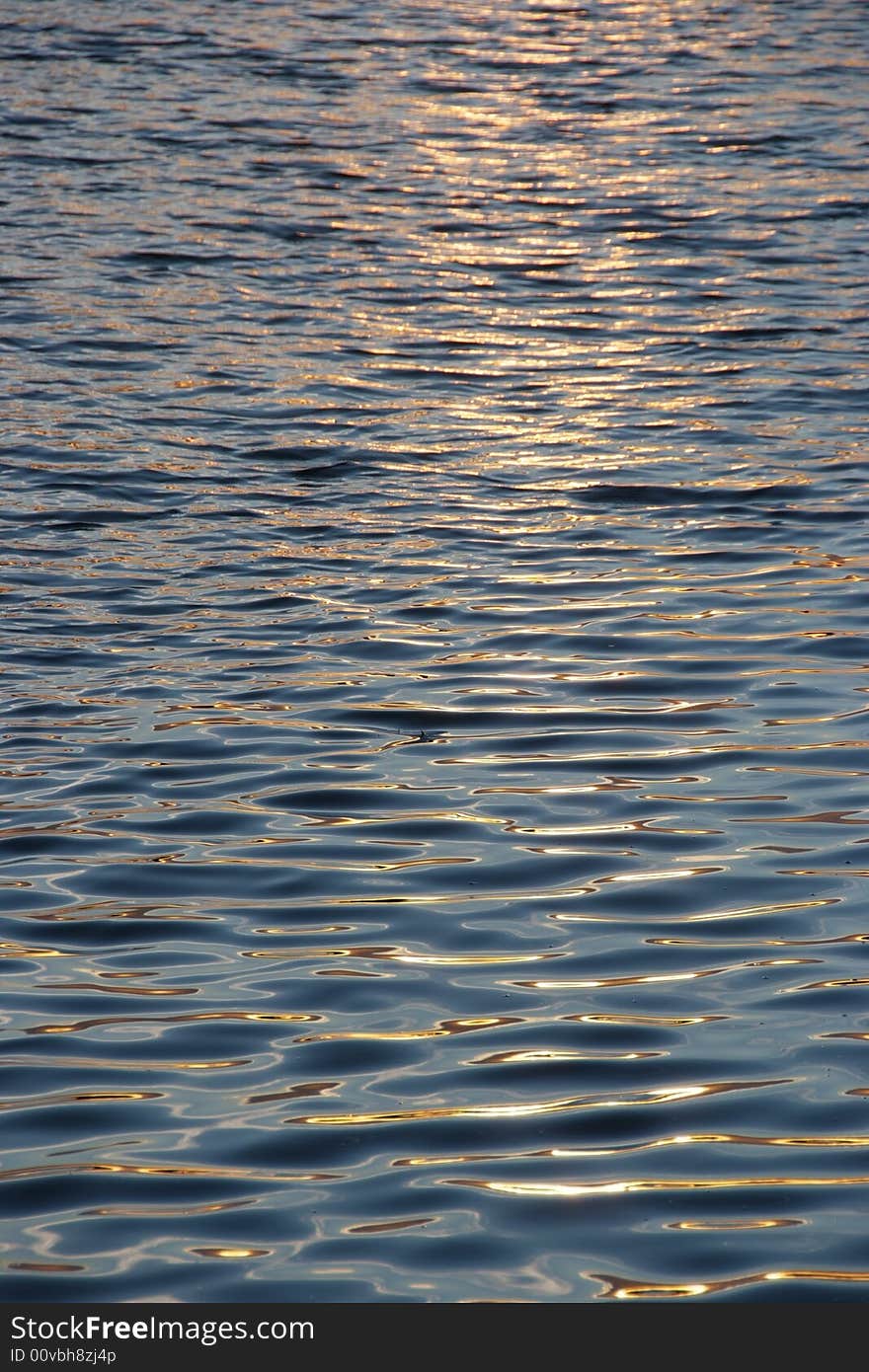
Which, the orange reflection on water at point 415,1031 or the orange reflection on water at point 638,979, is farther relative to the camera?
the orange reflection on water at point 638,979

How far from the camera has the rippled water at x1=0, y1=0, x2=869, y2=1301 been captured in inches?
174

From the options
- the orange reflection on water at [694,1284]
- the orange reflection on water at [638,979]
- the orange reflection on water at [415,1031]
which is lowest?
the orange reflection on water at [694,1284]

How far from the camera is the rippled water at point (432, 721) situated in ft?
14.5

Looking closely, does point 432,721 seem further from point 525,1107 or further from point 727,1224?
point 727,1224

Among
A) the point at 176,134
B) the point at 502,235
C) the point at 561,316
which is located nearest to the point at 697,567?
the point at 561,316

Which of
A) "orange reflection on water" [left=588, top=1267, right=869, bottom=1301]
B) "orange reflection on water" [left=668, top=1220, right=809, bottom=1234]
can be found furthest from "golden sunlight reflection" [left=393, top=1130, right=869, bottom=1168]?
"orange reflection on water" [left=588, top=1267, right=869, bottom=1301]

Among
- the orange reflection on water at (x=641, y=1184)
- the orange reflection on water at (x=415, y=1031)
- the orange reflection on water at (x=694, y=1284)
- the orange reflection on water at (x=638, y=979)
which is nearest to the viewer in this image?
the orange reflection on water at (x=694, y=1284)

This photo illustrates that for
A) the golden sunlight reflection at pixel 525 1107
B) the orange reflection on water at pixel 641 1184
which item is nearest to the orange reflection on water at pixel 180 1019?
the golden sunlight reflection at pixel 525 1107

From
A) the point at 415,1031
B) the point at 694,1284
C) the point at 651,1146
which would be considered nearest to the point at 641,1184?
the point at 651,1146

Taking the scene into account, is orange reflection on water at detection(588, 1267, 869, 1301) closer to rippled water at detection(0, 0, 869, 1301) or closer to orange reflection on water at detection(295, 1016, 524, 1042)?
rippled water at detection(0, 0, 869, 1301)

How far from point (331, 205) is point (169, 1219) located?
1223cm

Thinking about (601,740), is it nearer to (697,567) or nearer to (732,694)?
(732,694)

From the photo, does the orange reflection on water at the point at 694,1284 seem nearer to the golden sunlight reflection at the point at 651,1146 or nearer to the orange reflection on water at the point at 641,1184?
the orange reflection on water at the point at 641,1184

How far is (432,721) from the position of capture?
7242mm
